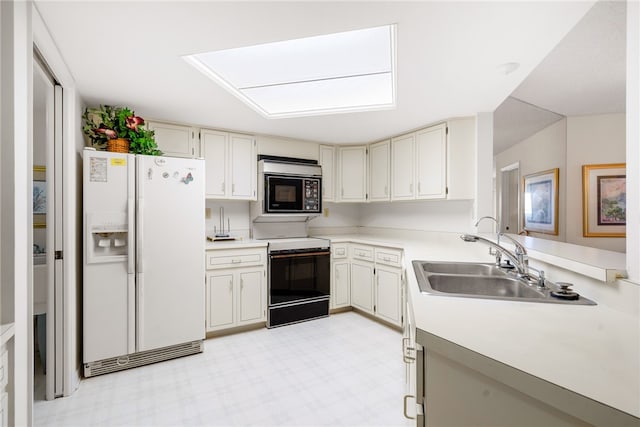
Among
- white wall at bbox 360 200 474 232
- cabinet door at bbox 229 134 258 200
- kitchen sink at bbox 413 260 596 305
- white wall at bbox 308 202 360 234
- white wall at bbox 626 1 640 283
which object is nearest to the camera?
white wall at bbox 626 1 640 283

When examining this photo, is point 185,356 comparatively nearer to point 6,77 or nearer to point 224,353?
point 224,353

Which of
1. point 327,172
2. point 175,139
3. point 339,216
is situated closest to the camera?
point 175,139

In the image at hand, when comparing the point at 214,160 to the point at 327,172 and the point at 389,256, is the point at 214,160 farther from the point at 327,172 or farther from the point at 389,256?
the point at 389,256

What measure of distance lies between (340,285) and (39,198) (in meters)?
3.00

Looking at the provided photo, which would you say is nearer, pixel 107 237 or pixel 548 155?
pixel 107 237

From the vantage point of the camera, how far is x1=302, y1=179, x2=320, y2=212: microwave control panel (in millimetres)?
3576

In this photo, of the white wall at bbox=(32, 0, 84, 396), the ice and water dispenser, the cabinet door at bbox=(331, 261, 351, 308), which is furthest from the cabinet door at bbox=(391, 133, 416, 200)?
the white wall at bbox=(32, 0, 84, 396)

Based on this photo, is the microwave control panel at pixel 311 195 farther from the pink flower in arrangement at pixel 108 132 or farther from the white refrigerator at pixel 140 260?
the pink flower in arrangement at pixel 108 132

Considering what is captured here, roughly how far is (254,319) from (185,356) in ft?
2.36

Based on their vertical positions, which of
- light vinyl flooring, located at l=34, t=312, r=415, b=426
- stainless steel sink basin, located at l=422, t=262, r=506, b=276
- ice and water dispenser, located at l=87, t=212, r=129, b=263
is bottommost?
light vinyl flooring, located at l=34, t=312, r=415, b=426

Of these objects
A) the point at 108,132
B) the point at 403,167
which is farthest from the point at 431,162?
the point at 108,132

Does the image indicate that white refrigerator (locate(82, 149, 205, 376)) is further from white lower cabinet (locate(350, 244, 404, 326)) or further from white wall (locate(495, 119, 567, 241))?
white wall (locate(495, 119, 567, 241))

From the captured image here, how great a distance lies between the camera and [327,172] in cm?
396

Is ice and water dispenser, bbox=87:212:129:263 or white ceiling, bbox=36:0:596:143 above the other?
white ceiling, bbox=36:0:596:143
